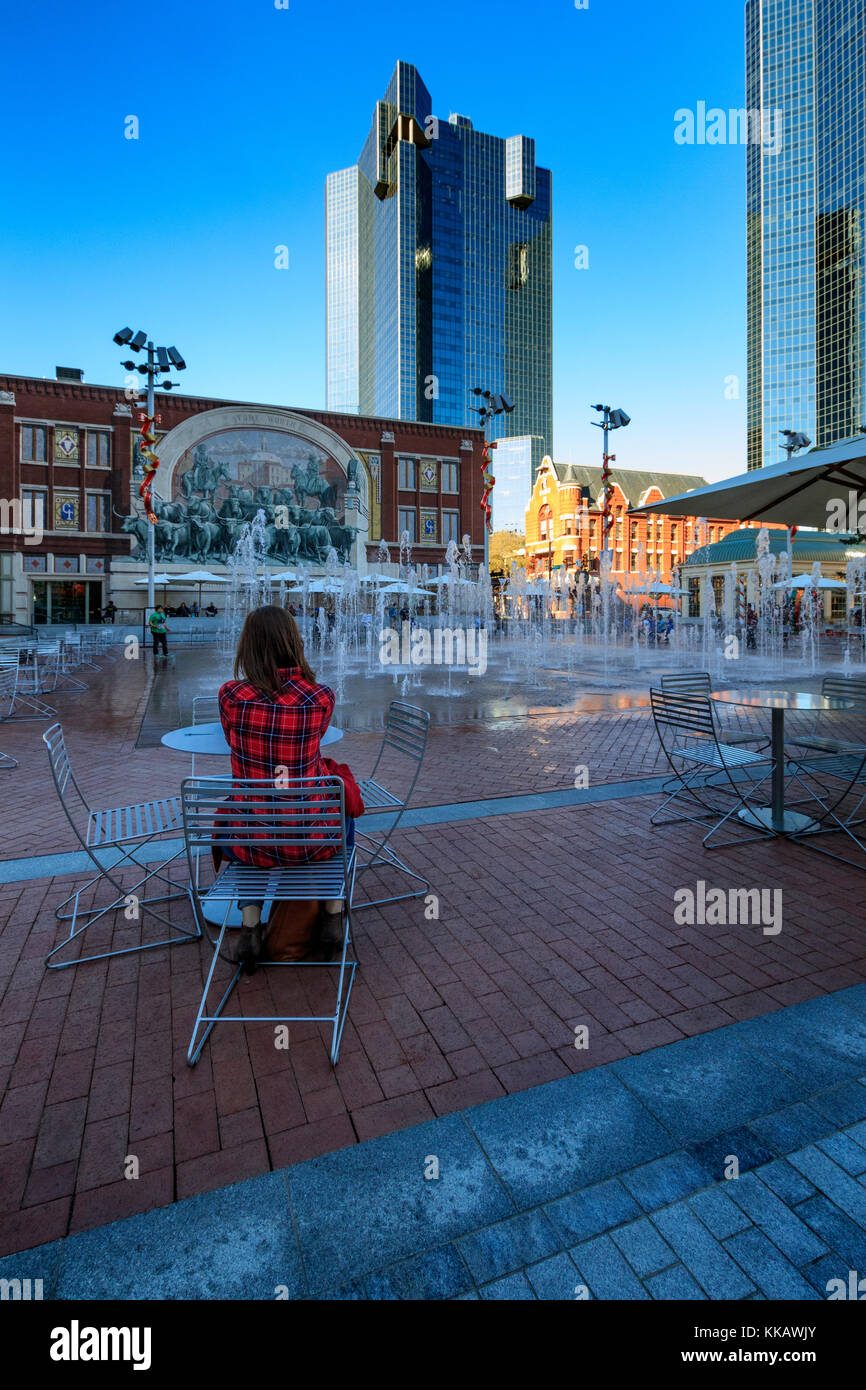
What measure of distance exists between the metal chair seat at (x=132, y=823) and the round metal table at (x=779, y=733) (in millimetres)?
3610

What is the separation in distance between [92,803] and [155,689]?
8.98 meters

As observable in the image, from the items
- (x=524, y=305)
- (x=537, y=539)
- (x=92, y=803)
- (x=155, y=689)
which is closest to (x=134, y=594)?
(x=155, y=689)

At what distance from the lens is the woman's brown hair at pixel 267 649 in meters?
3.04

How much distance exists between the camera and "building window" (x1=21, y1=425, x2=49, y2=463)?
41000 mm

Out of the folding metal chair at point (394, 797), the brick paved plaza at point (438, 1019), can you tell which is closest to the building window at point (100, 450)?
the brick paved plaza at point (438, 1019)

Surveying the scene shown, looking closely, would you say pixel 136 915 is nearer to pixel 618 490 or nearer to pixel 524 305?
pixel 618 490

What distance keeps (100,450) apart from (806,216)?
313 feet

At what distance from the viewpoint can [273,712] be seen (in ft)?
9.98

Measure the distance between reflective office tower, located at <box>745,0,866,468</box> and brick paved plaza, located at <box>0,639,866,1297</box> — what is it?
97.3 meters

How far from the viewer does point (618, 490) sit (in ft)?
296
